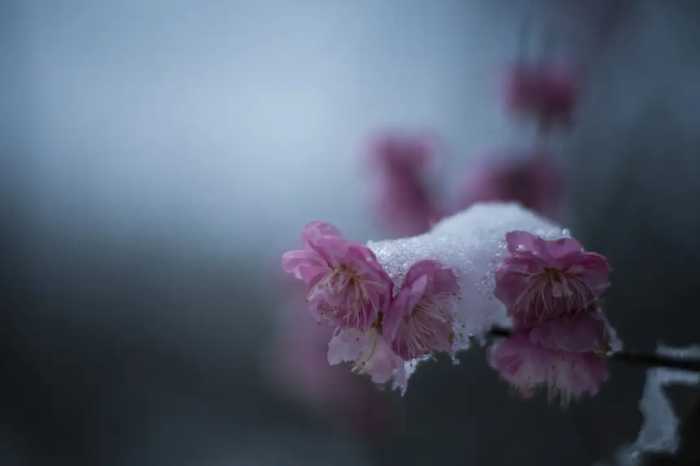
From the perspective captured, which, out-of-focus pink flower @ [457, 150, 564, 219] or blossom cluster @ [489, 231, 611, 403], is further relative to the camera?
out-of-focus pink flower @ [457, 150, 564, 219]

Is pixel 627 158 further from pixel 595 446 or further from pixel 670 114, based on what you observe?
pixel 595 446

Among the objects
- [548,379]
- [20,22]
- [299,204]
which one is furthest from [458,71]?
[20,22]

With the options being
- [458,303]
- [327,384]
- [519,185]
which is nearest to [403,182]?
[519,185]

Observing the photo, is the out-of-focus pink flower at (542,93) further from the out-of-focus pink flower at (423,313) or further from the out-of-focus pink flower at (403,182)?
the out-of-focus pink flower at (423,313)

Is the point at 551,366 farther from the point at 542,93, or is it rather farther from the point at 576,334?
the point at 542,93

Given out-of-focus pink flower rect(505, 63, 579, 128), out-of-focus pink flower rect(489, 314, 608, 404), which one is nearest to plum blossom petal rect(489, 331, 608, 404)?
out-of-focus pink flower rect(489, 314, 608, 404)

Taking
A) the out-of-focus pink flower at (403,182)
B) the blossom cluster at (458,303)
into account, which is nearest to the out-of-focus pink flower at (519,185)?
the out-of-focus pink flower at (403,182)

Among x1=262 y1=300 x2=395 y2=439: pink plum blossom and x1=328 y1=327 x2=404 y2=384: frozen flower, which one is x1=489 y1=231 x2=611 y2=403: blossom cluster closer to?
x1=328 y1=327 x2=404 y2=384: frozen flower
